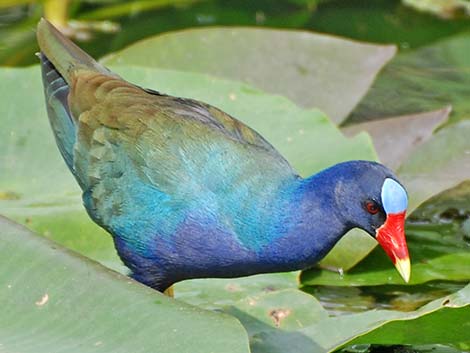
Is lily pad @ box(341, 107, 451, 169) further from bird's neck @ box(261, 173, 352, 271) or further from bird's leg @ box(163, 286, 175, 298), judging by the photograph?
bird's neck @ box(261, 173, 352, 271)

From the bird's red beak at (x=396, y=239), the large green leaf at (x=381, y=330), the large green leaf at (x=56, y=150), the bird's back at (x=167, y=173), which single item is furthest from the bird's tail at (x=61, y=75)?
the bird's red beak at (x=396, y=239)

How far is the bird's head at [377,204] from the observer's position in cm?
257

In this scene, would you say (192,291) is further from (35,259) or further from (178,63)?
(178,63)

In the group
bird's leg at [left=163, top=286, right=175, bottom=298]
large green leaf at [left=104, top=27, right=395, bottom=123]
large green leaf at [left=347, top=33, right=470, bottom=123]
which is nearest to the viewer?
bird's leg at [left=163, top=286, right=175, bottom=298]

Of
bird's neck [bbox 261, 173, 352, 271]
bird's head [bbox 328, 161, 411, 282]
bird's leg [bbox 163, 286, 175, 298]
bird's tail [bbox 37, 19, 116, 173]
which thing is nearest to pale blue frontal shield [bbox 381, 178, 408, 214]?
bird's head [bbox 328, 161, 411, 282]

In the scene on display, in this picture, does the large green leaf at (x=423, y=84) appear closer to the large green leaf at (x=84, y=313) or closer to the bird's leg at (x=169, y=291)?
the bird's leg at (x=169, y=291)

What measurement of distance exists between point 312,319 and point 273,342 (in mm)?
170

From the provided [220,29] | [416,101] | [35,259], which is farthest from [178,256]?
[416,101]

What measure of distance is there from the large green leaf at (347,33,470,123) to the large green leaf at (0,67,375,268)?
2.36ft

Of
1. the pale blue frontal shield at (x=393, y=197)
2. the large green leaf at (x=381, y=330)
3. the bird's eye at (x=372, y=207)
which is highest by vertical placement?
the pale blue frontal shield at (x=393, y=197)

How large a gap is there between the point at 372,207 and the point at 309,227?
14cm

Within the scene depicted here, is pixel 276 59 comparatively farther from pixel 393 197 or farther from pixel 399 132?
pixel 393 197

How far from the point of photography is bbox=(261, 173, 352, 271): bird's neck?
2.65 meters

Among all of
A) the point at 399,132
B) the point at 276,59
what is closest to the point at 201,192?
the point at 399,132
